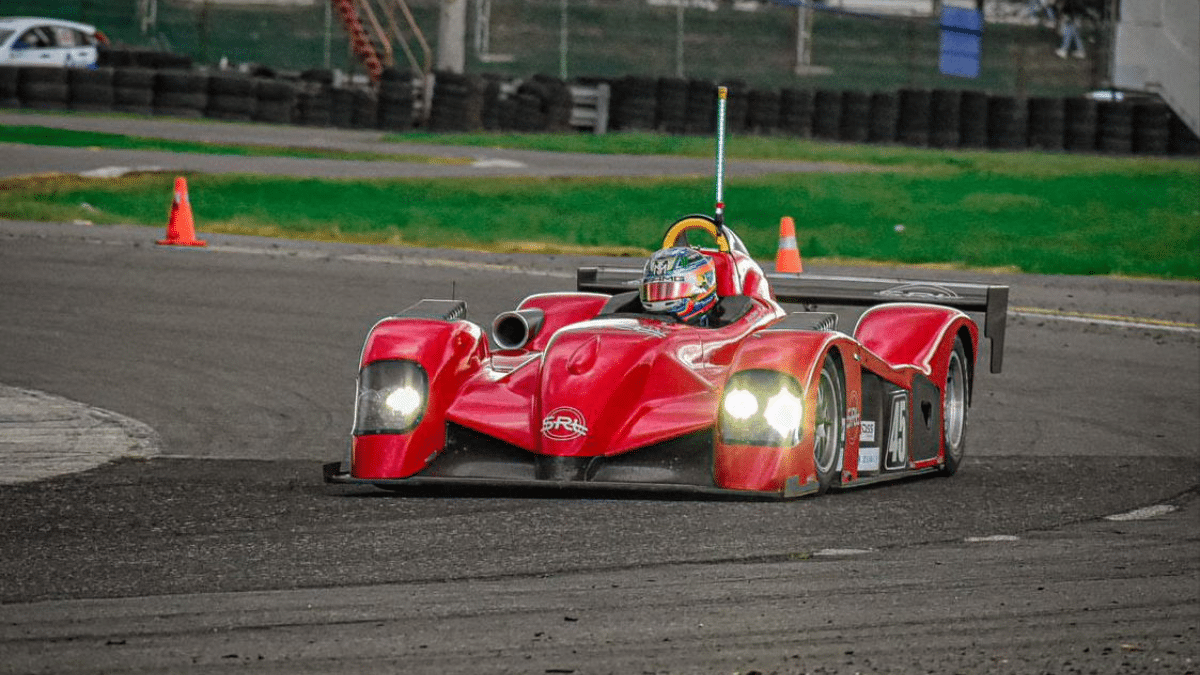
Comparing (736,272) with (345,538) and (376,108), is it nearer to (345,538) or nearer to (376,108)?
(345,538)

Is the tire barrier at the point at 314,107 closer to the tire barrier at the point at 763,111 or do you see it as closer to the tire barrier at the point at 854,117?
the tire barrier at the point at 763,111

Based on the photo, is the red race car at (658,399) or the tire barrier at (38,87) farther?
the tire barrier at (38,87)

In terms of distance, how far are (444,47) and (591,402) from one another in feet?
97.4

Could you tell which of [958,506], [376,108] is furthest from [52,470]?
[376,108]

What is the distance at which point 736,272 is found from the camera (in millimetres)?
9188

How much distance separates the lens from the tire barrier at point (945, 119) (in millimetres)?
33844

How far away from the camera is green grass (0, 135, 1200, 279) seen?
2020cm

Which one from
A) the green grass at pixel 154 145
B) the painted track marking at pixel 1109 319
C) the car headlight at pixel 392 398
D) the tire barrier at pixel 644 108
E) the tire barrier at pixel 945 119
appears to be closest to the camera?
the car headlight at pixel 392 398

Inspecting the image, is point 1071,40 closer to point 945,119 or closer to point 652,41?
point 652,41

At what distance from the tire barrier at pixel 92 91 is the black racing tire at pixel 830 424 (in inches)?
1064

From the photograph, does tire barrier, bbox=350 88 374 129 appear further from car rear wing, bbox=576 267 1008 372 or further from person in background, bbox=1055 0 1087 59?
car rear wing, bbox=576 267 1008 372

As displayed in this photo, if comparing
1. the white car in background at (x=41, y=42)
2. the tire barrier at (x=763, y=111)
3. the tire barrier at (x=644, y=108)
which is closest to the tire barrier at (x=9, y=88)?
the tire barrier at (x=644, y=108)

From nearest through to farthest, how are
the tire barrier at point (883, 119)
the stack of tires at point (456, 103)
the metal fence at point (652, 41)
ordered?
1. the stack of tires at point (456, 103)
2. the tire barrier at point (883, 119)
3. the metal fence at point (652, 41)

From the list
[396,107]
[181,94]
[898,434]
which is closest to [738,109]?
[396,107]
